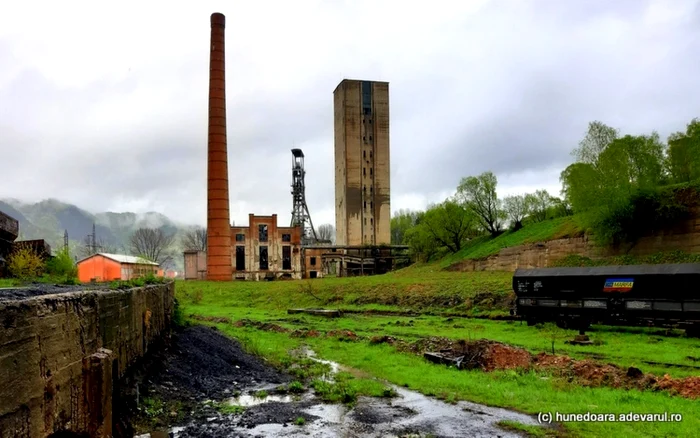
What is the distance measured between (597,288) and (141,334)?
18.8 metres

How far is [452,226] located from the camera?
62031 mm

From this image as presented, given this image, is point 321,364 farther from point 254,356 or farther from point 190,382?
point 190,382

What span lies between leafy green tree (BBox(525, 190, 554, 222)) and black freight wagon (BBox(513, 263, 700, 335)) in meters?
37.9

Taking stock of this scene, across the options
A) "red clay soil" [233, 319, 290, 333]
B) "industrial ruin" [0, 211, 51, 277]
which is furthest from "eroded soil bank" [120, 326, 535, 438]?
"red clay soil" [233, 319, 290, 333]

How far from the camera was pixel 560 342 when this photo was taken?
61.3 feet

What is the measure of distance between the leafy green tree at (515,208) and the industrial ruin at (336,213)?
17154 mm

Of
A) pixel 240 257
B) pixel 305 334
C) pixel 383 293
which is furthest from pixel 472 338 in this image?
pixel 240 257

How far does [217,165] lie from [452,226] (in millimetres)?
29179

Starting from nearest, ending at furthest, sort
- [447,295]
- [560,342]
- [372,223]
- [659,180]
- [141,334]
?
1. [141,334]
2. [560,342]
3. [447,295]
4. [659,180]
5. [372,223]

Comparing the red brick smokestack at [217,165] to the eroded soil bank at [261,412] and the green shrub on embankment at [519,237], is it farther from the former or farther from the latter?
the eroded soil bank at [261,412]

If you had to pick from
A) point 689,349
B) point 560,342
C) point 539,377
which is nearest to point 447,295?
point 560,342

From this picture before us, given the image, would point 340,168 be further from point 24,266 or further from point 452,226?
point 24,266

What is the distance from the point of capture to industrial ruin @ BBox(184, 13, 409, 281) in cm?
4797

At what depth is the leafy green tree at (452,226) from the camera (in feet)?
203
